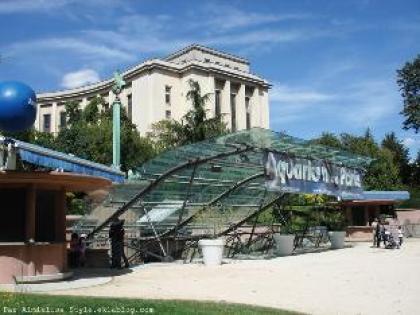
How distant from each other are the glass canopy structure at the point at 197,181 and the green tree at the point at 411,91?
36.7 meters

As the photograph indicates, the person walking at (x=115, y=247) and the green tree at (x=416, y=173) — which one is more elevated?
the green tree at (x=416, y=173)

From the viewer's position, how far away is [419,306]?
1085 centimetres

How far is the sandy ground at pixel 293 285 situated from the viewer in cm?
1123

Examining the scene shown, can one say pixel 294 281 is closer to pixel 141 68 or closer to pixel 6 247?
pixel 6 247

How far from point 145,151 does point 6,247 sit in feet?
152

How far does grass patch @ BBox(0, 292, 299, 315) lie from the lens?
30.1 ft

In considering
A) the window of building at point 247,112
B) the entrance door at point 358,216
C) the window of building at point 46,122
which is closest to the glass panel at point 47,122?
the window of building at point 46,122

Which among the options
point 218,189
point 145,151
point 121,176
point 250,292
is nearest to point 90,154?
point 145,151

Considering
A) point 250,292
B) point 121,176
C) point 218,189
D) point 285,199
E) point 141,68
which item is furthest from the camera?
point 141,68

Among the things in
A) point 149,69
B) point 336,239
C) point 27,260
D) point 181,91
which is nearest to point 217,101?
point 181,91

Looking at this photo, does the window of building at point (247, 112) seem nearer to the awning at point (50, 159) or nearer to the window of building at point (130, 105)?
the window of building at point (130, 105)

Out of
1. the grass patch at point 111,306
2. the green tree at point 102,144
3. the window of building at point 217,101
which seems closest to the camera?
the grass patch at point 111,306

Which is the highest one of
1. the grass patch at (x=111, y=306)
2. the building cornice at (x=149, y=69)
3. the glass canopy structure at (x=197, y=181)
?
the building cornice at (x=149, y=69)

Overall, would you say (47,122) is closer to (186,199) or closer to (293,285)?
(186,199)
